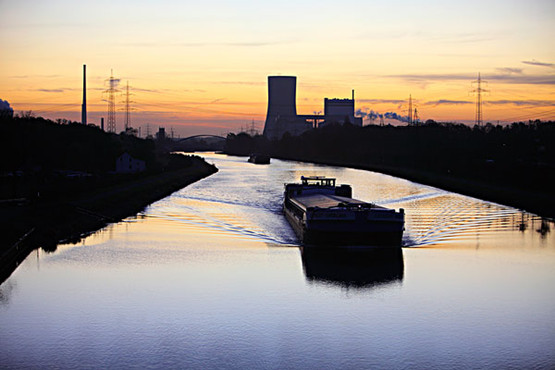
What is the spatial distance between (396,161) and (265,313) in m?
94.9

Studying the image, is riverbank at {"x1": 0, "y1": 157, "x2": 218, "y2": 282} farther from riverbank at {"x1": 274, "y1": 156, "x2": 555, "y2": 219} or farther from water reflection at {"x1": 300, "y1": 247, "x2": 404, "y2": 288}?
riverbank at {"x1": 274, "y1": 156, "x2": 555, "y2": 219}

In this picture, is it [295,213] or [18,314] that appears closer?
[18,314]

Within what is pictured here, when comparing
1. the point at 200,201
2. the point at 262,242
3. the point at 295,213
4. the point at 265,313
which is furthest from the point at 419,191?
the point at 265,313

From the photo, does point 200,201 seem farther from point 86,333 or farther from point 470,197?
point 86,333

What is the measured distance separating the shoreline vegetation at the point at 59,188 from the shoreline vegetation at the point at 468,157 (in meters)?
29.0

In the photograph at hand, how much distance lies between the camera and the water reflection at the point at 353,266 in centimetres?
2473

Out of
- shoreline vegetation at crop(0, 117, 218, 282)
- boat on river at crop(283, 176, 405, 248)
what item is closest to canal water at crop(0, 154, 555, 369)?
boat on river at crop(283, 176, 405, 248)

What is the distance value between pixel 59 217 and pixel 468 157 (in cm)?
6210

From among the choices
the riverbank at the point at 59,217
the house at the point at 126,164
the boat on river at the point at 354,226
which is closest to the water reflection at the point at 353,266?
the boat on river at the point at 354,226

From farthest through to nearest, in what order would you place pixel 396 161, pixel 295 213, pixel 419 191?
1. pixel 396 161
2. pixel 419 191
3. pixel 295 213

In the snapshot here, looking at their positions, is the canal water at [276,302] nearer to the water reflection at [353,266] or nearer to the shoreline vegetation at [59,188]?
the water reflection at [353,266]

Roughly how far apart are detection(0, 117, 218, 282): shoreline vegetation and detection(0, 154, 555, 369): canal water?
1791mm

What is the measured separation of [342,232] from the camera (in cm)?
2922

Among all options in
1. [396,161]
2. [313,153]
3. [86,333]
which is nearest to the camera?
[86,333]
